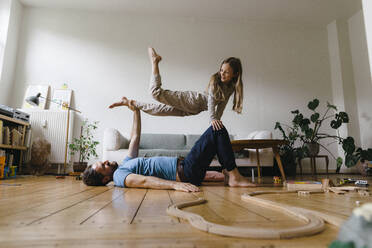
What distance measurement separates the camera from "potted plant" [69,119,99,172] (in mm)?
4255

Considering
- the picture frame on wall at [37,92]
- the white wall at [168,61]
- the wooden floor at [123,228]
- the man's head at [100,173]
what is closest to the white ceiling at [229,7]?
the white wall at [168,61]

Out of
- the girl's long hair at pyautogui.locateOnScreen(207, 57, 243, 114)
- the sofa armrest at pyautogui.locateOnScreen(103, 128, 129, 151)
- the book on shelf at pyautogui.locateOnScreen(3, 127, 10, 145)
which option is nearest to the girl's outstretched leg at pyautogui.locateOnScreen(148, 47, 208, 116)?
the girl's long hair at pyautogui.locateOnScreen(207, 57, 243, 114)

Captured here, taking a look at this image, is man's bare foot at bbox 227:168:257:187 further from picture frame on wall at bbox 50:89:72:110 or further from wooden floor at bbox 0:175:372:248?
picture frame on wall at bbox 50:89:72:110

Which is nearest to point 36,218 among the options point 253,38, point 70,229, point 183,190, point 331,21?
point 70,229

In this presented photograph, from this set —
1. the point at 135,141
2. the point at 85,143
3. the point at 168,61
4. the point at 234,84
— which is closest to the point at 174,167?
the point at 135,141

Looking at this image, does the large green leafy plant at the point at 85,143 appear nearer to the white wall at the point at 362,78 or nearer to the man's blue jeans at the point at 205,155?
the man's blue jeans at the point at 205,155

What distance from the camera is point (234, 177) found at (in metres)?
2.32

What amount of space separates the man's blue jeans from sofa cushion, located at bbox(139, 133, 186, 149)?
2232 mm

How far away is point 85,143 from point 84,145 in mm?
119

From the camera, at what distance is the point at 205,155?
217 centimetres

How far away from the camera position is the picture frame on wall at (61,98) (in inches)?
187

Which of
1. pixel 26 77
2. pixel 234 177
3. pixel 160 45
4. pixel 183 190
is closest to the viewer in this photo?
pixel 183 190

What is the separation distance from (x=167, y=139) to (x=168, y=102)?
202cm

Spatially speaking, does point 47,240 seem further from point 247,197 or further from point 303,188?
point 303,188
